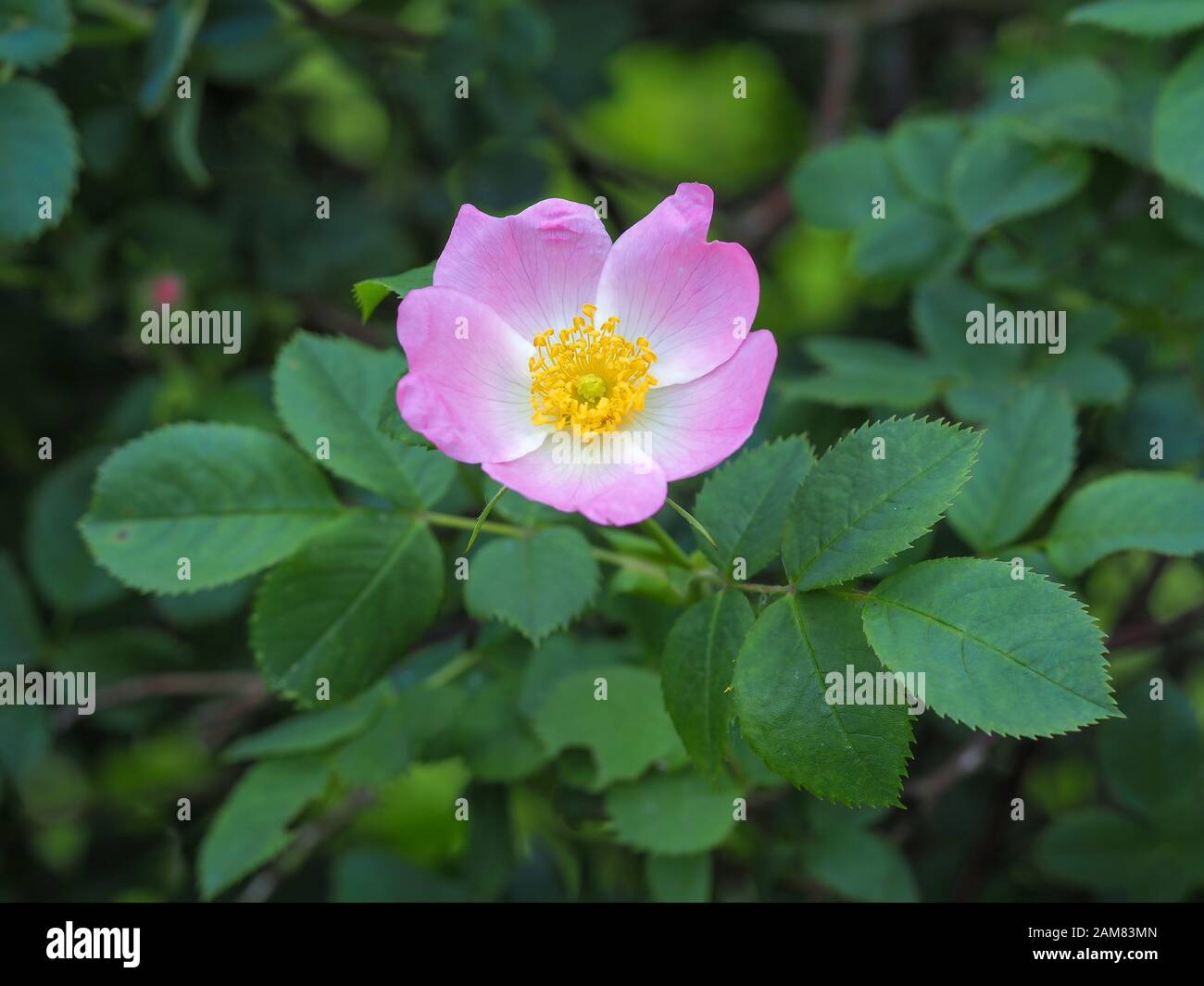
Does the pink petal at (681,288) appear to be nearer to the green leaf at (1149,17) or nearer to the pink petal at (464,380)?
the pink petal at (464,380)

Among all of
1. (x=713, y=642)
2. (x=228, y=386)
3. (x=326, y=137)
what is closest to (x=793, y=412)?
(x=713, y=642)

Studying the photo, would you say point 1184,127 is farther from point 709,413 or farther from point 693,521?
point 693,521

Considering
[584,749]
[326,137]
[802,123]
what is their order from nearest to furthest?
[584,749] < [326,137] < [802,123]

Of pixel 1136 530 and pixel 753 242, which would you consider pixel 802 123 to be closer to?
pixel 753 242

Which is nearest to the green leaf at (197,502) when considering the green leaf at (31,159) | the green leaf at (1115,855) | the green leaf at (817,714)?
the green leaf at (31,159)

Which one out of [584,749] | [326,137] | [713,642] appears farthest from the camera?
[326,137]

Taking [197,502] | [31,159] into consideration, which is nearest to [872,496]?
[197,502]
